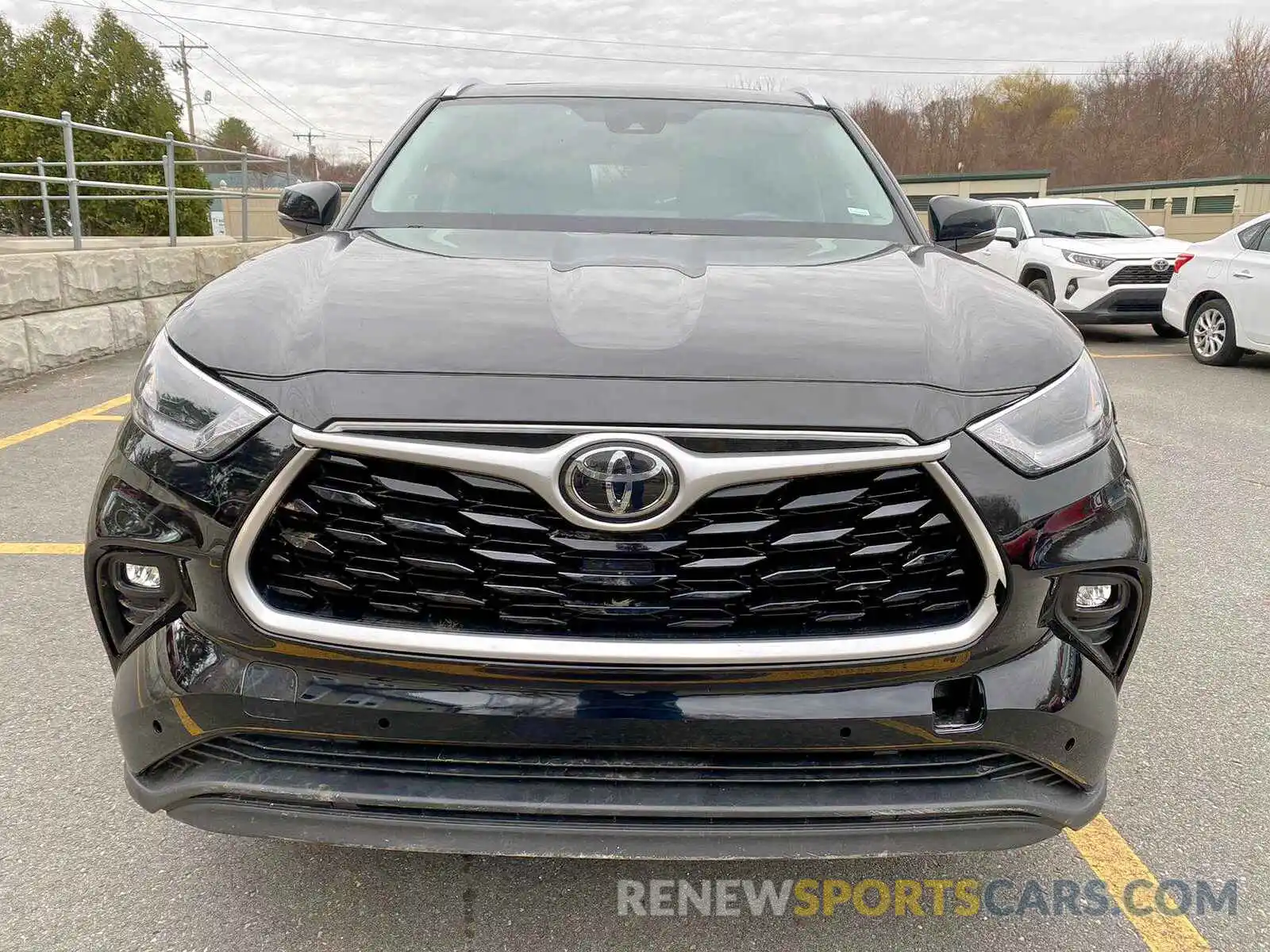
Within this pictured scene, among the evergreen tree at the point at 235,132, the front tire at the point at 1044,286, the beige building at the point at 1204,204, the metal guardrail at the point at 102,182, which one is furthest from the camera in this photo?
the evergreen tree at the point at 235,132

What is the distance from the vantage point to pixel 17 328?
702 centimetres

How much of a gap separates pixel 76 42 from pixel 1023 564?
20.8m

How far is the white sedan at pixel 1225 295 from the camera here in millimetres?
8703

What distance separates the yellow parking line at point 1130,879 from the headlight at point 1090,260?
380 inches

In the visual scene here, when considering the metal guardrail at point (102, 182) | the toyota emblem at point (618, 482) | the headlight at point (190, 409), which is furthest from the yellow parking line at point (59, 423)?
the toyota emblem at point (618, 482)

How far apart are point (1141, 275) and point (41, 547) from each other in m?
10.5

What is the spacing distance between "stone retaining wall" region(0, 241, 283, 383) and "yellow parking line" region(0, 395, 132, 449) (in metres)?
0.68

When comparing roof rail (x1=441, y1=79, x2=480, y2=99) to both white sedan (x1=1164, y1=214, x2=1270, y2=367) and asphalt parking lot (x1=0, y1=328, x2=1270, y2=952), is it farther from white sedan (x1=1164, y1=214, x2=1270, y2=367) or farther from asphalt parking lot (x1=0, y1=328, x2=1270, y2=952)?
white sedan (x1=1164, y1=214, x2=1270, y2=367)

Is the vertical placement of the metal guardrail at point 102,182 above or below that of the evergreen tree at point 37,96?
below

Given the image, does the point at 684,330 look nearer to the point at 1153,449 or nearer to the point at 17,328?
the point at 1153,449

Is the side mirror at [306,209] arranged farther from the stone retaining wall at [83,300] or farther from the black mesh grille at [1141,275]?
the black mesh grille at [1141,275]

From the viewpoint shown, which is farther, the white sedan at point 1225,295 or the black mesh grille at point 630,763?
the white sedan at point 1225,295

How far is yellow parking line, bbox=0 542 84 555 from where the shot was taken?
387cm

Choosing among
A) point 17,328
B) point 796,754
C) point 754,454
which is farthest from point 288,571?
point 17,328
